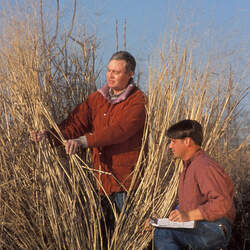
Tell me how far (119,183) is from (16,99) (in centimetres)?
79

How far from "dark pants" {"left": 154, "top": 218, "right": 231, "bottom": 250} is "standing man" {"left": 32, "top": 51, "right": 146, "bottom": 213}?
403mm

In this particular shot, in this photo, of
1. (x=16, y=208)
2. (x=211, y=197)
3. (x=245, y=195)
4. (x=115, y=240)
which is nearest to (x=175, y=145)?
(x=211, y=197)

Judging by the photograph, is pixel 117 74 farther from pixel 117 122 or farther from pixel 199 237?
pixel 199 237

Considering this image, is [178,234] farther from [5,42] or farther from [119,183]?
[5,42]

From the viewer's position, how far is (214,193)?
1.73 meters

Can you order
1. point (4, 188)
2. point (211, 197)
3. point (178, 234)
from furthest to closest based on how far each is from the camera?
point (4, 188) → point (178, 234) → point (211, 197)

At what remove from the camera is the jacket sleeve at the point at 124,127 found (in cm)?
215

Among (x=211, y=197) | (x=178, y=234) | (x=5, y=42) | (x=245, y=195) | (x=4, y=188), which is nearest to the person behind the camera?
(x=211, y=197)

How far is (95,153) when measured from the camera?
2436mm

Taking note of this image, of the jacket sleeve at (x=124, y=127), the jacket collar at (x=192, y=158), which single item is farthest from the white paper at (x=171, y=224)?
the jacket sleeve at (x=124, y=127)

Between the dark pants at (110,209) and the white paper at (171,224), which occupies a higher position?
the white paper at (171,224)

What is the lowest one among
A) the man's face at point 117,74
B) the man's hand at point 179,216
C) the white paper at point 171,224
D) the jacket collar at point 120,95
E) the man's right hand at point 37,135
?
the white paper at point 171,224

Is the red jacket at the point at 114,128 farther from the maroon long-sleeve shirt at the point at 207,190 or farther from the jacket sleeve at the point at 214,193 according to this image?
the jacket sleeve at the point at 214,193

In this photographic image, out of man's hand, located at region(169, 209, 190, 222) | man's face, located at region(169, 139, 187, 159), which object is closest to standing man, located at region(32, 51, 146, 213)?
man's face, located at region(169, 139, 187, 159)
